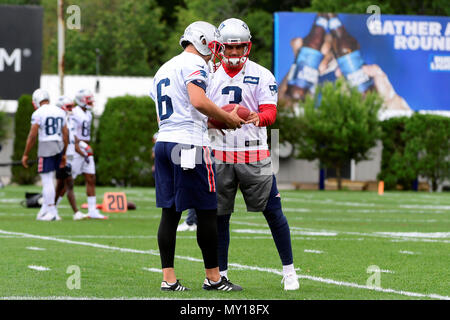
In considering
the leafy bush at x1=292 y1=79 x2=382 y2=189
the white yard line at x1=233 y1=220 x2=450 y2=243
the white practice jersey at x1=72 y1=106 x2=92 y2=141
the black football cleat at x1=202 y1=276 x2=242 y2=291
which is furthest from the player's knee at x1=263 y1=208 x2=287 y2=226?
the leafy bush at x1=292 y1=79 x2=382 y2=189

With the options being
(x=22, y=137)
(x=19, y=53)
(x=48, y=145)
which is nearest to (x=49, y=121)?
(x=48, y=145)

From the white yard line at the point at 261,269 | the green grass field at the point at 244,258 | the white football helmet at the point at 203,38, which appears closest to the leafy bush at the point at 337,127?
the green grass field at the point at 244,258

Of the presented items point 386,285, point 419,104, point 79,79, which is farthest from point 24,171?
point 386,285

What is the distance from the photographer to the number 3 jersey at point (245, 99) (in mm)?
7207

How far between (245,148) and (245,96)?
0.42m

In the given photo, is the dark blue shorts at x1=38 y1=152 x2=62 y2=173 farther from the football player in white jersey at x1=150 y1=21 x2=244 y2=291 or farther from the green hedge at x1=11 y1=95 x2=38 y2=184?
the green hedge at x1=11 y1=95 x2=38 y2=184

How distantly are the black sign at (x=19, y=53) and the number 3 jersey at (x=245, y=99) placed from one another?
90.6 ft

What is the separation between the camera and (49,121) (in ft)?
49.4

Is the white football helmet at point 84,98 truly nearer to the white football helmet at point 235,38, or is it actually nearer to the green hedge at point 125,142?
the white football helmet at point 235,38

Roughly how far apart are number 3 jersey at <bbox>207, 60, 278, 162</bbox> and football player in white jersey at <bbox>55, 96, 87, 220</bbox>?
8.26 metres
